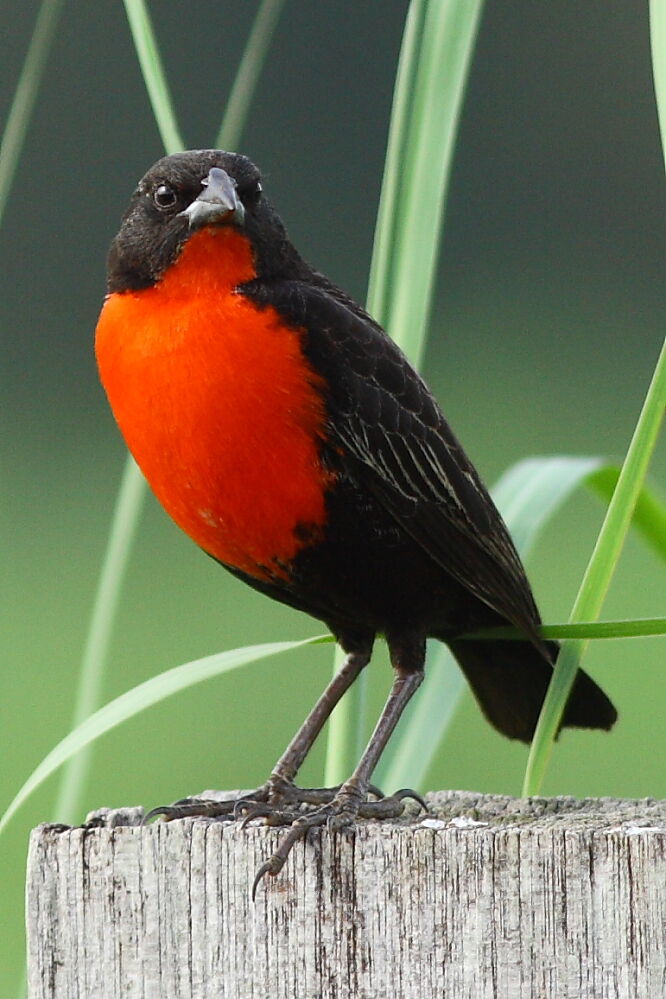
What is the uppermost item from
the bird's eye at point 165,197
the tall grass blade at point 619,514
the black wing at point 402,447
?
the bird's eye at point 165,197

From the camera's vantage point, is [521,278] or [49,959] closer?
[49,959]

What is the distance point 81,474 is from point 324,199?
2.90m

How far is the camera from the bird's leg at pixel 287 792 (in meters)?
2.57

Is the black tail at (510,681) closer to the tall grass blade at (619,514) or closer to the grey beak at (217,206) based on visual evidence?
the tall grass blade at (619,514)

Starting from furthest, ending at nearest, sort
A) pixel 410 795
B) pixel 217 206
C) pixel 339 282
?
1. pixel 339 282
2. pixel 217 206
3. pixel 410 795

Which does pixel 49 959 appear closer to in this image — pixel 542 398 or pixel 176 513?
pixel 176 513

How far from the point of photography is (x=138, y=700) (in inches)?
93.9

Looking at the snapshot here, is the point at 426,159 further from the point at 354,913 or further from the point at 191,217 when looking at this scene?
the point at 354,913

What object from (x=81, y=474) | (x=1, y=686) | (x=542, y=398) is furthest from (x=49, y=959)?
(x=542, y=398)

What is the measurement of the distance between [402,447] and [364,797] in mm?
631

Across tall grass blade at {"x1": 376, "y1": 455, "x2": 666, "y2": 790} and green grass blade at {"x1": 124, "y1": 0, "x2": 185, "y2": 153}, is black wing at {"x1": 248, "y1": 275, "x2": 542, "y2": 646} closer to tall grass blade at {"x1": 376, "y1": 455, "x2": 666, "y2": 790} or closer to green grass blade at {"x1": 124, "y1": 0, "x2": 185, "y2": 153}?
tall grass blade at {"x1": 376, "y1": 455, "x2": 666, "y2": 790}

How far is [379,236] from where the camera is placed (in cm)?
267

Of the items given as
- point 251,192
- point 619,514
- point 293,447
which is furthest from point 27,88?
point 619,514

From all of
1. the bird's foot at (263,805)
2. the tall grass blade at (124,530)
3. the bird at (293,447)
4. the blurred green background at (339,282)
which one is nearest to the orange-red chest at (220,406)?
the bird at (293,447)
